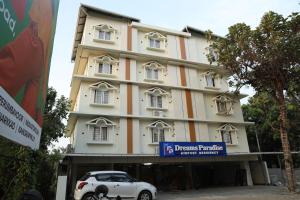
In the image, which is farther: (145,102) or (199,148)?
(145,102)

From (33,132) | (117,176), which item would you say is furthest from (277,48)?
(33,132)

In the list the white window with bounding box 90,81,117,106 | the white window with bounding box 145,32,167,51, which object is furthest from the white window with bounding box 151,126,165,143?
the white window with bounding box 145,32,167,51

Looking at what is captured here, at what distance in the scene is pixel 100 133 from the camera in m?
15.9

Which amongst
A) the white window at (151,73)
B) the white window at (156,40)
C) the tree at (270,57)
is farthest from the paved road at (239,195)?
the white window at (156,40)

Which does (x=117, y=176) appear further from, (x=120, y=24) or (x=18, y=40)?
(x=120, y=24)

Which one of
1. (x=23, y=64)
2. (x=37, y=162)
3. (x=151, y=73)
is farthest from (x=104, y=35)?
(x=23, y=64)

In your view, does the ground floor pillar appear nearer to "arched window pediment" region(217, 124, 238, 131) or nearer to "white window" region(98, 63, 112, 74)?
"arched window pediment" region(217, 124, 238, 131)

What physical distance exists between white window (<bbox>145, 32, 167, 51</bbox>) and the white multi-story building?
0.26ft

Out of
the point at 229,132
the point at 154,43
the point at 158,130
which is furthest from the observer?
the point at 154,43

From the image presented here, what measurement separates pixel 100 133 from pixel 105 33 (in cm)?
773

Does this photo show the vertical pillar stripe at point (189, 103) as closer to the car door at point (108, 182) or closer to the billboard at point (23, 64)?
the car door at point (108, 182)

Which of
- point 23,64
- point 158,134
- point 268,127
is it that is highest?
point 268,127

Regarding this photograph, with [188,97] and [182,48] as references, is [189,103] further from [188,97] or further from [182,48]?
[182,48]

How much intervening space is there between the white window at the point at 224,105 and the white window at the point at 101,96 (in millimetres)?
8872
